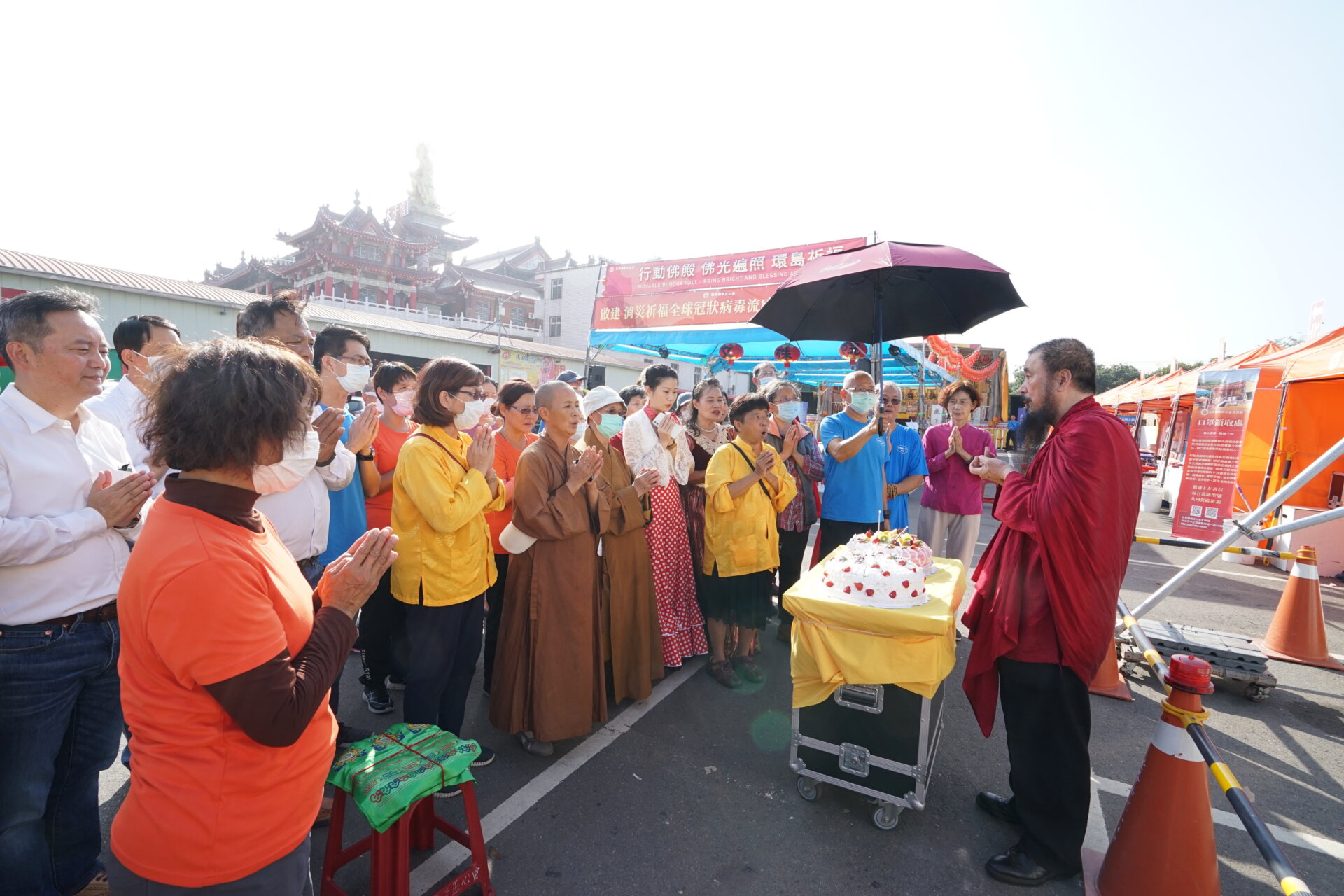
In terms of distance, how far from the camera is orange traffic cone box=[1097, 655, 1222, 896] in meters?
2.10

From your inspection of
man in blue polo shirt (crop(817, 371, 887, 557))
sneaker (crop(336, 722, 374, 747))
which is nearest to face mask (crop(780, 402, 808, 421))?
man in blue polo shirt (crop(817, 371, 887, 557))

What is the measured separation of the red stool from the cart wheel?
1629 mm

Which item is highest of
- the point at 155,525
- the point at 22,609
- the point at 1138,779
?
the point at 155,525

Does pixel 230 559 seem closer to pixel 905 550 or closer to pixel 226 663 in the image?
pixel 226 663

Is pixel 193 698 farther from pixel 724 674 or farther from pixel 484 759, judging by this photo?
pixel 724 674

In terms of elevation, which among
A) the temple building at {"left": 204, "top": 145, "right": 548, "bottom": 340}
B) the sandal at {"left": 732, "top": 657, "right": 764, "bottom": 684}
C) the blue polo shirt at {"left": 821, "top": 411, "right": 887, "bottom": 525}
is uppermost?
the temple building at {"left": 204, "top": 145, "right": 548, "bottom": 340}

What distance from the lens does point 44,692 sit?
5.94 ft

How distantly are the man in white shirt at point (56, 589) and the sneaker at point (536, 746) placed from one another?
1597 millimetres

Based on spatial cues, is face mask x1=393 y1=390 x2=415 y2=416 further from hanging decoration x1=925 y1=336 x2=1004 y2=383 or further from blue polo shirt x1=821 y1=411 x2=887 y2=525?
hanging decoration x1=925 y1=336 x2=1004 y2=383

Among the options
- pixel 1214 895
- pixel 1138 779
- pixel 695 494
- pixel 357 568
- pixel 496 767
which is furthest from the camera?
pixel 695 494

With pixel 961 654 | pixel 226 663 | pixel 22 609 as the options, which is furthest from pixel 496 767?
pixel 961 654

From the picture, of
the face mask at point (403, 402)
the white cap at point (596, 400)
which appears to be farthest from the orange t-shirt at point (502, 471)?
the face mask at point (403, 402)

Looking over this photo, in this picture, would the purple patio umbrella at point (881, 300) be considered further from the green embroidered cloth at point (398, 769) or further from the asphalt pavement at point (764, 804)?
the green embroidered cloth at point (398, 769)

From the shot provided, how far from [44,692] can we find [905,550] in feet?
11.0
